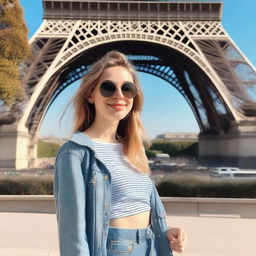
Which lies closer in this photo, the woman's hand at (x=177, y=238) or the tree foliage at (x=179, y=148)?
the woman's hand at (x=177, y=238)

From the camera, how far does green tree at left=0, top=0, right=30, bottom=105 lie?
12.6m

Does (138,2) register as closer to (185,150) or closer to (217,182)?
(217,182)

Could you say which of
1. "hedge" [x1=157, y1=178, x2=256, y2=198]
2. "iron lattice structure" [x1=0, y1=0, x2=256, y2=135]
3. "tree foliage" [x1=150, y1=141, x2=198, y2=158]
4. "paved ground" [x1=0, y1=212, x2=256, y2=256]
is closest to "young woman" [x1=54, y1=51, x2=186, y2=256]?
"paved ground" [x1=0, y1=212, x2=256, y2=256]

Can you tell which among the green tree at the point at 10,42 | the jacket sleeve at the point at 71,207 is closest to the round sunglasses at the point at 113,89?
the jacket sleeve at the point at 71,207

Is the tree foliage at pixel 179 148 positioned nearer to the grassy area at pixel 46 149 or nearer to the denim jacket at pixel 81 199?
the grassy area at pixel 46 149

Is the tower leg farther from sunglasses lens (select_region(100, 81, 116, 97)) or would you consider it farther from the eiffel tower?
sunglasses lens (select_region(100, 81, 116, 97))

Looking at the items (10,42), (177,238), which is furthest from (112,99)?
(10,42)

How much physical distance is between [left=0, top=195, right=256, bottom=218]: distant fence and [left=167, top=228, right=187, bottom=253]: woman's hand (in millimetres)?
6108

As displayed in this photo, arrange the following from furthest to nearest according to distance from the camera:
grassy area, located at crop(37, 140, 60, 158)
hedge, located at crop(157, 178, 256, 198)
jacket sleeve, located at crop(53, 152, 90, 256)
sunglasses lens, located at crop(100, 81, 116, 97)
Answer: grassy area, located at crop(37, 140, 60, 158)
hedge, located at crop(157, 178, 256, 198)
sunglasses lens, located at crop(100, 81, 116, 97)
jacket sleeve, located at crop(53, 152, 90, 256)

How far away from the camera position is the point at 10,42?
1270 cm

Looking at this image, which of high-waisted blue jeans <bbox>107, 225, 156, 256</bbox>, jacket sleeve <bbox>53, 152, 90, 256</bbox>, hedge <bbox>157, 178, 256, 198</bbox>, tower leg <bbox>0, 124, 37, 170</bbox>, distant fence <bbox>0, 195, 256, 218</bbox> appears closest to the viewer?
jacket sleeve <bbox>53, 152, 90, 256</bbox>

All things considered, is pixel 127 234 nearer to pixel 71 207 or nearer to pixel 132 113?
pixel 71 207

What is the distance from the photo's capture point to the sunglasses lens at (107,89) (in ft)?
4.92

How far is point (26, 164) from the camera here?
23.0 meters
